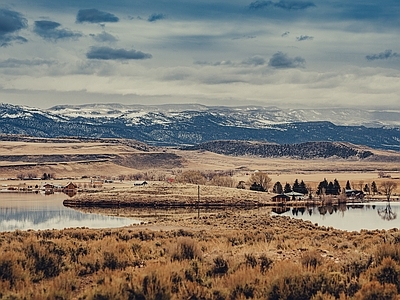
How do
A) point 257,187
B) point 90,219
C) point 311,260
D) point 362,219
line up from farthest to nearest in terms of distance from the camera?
point 257,187, point 90,219, point 362,219, point 311,260

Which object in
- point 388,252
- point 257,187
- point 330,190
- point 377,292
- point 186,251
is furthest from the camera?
point 330,190

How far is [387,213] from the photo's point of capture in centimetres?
7112

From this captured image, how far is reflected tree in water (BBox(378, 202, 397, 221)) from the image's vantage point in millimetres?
63291


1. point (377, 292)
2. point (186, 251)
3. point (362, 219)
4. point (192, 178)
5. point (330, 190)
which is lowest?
point (362, 219)

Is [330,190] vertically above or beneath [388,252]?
beneath

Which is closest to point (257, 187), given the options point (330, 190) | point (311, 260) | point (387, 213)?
point (330, 190)

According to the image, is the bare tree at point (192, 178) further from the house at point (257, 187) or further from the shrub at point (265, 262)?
the shrub at point (265, 262)

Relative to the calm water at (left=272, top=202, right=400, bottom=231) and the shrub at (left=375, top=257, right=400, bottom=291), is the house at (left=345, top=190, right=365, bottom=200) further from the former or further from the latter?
the shrub at (left=375, top=257, right=400, bottom=291)

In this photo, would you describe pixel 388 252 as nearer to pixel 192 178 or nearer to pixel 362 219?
pixel 362 219

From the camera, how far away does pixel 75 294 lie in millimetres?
12969

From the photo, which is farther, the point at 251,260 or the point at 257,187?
the point at 257,187

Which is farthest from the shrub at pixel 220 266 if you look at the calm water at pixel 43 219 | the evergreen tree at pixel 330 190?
the evergreen tree at pixel 330 190

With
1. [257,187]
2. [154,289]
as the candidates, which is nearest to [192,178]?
[257,187]

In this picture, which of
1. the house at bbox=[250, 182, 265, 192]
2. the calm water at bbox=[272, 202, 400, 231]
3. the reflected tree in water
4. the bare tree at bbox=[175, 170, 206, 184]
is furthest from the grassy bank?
the bare tree at bbox=[175, 170, 206, 184]
